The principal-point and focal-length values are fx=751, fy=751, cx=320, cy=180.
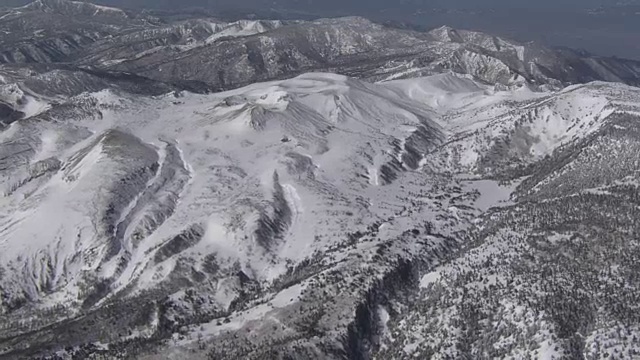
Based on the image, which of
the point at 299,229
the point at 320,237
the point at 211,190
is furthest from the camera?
the point at 211,190

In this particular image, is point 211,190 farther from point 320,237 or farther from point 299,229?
point 320,237

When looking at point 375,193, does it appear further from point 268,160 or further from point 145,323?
point 145,323

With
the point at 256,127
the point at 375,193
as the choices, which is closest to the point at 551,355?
the point at 375,193

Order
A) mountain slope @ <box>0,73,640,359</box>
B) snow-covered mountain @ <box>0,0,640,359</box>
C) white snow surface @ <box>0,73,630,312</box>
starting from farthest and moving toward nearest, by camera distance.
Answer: white snow surface @ <box>0,73,630,312</box>, mountain slope @ <box>0,73,640,359</box>, snow-covered mountain @ <box>0,0,640,359</box>

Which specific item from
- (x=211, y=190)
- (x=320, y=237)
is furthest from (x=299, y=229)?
(x=211, y=190)

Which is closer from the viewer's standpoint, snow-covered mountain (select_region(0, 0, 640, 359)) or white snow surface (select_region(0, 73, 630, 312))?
snow-covered mountain (select_region(0, 0, 640, 359))

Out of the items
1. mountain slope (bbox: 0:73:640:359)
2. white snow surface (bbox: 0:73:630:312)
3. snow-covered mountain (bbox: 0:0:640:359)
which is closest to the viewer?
snow-covered mountain (bbox: 0:0:640:359)

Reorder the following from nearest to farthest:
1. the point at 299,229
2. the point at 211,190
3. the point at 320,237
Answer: the point at 320,237, the point at 299,229, the point at 211,190

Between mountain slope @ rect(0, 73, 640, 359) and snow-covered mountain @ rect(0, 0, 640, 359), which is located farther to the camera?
mountain slope @ rect(0, 73, 640, 359)
